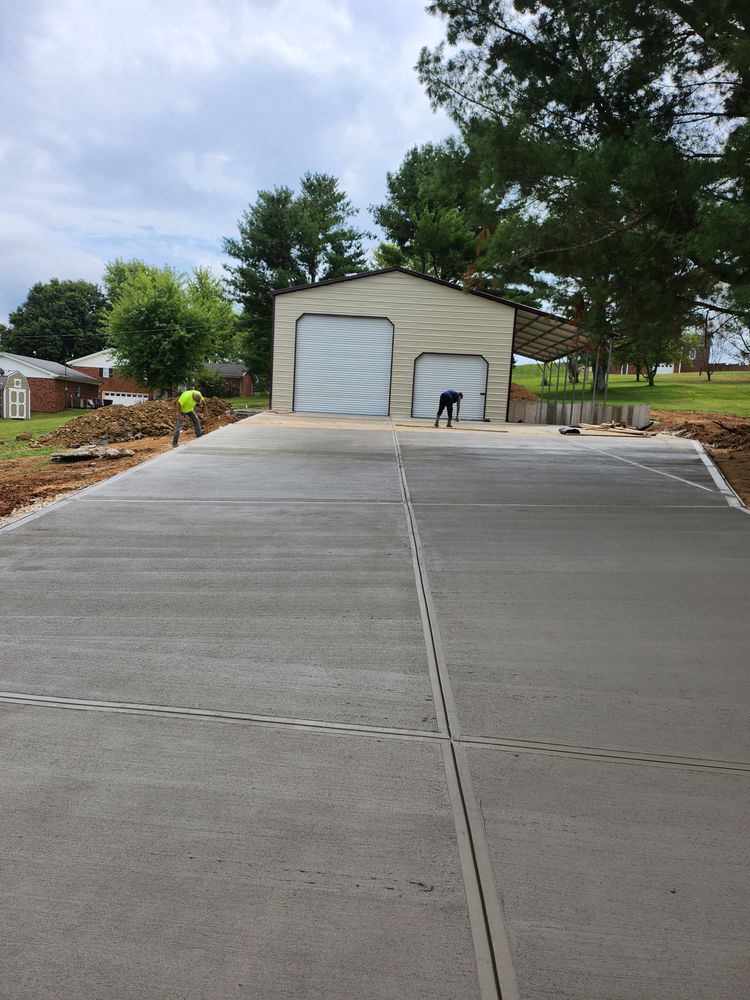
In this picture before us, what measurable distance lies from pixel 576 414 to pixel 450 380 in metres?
4.33

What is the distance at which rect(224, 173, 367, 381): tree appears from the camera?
147ft

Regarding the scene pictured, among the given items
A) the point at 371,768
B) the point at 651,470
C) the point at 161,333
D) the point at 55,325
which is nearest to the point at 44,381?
the point at 161,333

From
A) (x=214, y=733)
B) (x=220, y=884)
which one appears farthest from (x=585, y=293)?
(x=220, y=884)

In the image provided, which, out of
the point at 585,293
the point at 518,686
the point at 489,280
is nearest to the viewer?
the point at 518,686

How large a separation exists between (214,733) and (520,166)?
7271 millimetres

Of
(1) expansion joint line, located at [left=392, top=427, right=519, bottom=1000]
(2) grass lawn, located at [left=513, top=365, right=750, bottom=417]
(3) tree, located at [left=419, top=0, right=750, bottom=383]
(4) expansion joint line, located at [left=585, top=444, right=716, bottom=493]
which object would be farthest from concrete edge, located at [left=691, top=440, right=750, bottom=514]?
(2) grass lawn, located at [left=513, top=365, right=750, bottom=417]

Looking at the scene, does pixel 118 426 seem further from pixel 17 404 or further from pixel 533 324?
pixel 17 404

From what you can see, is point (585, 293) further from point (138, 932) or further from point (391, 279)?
point (391, 279)

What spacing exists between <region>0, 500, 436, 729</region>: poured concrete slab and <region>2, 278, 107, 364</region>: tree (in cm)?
7453

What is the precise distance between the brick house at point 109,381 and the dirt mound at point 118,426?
4079 centimetres

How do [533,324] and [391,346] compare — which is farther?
[533,324]

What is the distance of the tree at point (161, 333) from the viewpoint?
40156mm

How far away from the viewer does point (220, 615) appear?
14.2 feet

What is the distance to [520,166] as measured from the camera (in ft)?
26.8
